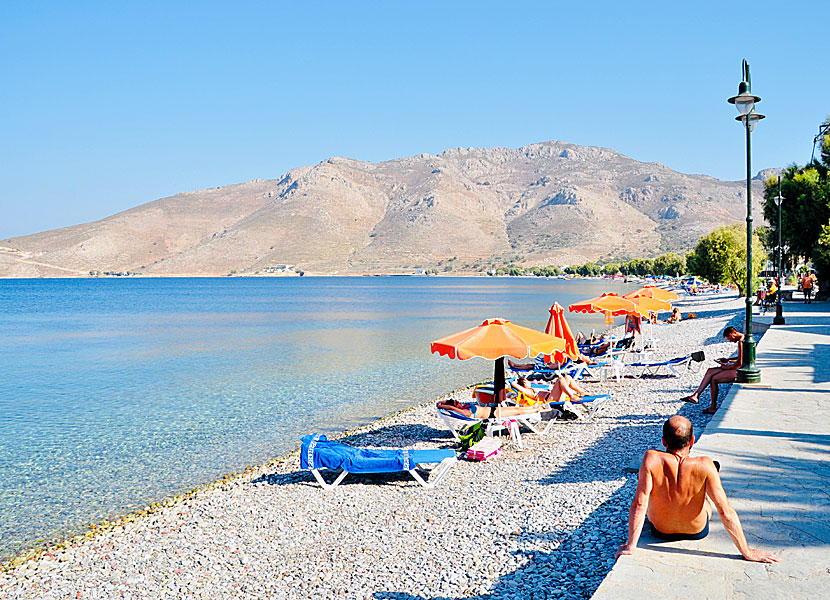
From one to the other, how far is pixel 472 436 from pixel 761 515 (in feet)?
18.1

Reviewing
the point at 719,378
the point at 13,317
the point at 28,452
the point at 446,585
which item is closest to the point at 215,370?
the point at 28,452

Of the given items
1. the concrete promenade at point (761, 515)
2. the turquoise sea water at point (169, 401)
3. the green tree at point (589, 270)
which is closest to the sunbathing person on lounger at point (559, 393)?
the concrete promenade at point (761, 515)

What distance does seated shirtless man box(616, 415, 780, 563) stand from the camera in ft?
14.0

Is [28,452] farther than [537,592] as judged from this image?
Yes

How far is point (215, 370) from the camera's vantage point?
24.2 meters

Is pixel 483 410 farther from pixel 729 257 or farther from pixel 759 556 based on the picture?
pixel 729 257

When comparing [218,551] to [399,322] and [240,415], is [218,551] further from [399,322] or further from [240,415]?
[399,322]

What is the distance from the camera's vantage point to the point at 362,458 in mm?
9039

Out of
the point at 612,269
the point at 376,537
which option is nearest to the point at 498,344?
the point at 376,537

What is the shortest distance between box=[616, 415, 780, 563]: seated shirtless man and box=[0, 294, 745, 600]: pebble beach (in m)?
0.99

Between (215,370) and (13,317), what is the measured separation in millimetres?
43620

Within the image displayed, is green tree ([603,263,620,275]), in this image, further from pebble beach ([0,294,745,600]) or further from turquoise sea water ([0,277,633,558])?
pebble beach ([0,294,745,600])

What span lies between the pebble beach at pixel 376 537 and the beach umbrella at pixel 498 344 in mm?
1484

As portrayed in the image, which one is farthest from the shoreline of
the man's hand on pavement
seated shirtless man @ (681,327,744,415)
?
the man's hand on pavement
